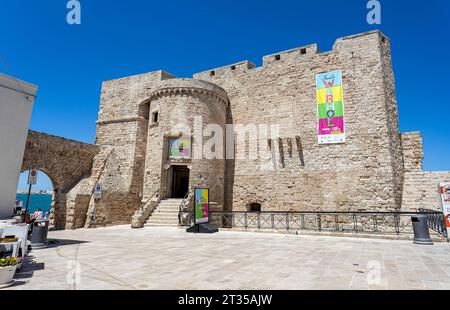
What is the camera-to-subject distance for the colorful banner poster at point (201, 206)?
416 inches

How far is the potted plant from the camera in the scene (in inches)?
155

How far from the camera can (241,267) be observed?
499 cm

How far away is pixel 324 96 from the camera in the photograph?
14.6m

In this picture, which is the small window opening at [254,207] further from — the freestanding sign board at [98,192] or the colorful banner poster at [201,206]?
the freestanding sign board at [98,192]

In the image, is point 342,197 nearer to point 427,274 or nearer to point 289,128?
point 289,128

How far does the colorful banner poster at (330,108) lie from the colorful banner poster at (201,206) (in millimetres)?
7504

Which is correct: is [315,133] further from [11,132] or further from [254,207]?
[11,132]

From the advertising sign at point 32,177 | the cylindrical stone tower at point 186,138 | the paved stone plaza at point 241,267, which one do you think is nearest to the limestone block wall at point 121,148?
the cylindrical stone tower at point 186,138

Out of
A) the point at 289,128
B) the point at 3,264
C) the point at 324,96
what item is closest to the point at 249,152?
the point at 289,128

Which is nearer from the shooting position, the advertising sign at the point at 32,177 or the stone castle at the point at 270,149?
the advertising sign at the point at 32,177

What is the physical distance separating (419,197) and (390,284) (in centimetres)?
1076

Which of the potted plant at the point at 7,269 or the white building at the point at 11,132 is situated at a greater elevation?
the white building at the point at 11,132

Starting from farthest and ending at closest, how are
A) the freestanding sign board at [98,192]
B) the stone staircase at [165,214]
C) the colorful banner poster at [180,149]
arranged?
the colorful banner poster at [180,149]
the freestanding sign board at [98,192]
the stone staircase at [165,214]

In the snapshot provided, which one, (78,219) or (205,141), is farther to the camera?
(205,141)
